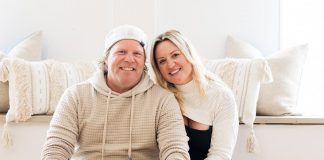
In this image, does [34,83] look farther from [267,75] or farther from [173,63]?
[267,75]

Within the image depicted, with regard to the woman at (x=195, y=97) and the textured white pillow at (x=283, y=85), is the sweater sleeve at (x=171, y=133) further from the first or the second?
the textured white pillow at (x=283, y=85)

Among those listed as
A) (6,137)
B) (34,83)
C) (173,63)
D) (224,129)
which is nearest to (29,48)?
(34,83)

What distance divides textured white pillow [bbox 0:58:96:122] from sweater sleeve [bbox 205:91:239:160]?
3.08 ft

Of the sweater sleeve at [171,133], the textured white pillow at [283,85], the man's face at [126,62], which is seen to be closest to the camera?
the sweater sleeve at [171,133]

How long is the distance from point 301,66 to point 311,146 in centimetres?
49

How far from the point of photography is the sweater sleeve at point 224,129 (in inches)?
63.0

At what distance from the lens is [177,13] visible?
2.67 metres

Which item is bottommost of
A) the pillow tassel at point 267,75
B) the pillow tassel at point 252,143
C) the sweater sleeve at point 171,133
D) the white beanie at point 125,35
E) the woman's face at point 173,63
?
the pillow tassel at point 252,143

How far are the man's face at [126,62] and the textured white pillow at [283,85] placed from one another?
86cm

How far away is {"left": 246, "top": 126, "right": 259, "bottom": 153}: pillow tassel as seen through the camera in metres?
2.06

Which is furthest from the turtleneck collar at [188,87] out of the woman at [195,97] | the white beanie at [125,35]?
the white beanie at [125,35]

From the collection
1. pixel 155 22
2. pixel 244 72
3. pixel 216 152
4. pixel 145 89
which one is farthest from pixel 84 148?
pixel 155 22

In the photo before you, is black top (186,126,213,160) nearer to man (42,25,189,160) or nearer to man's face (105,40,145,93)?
man (42,25,189,160)

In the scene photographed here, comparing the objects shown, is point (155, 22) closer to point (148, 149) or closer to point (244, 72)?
point (244, 72)
